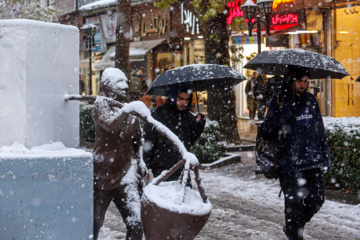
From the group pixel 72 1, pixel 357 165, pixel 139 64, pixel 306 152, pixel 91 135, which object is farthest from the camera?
pixel 72 1

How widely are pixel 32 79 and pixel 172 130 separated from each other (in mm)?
2319

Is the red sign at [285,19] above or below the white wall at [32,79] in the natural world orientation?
above

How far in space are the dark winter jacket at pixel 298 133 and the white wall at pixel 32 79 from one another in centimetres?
261

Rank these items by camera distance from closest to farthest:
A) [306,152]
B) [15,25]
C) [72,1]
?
[15,25]
[306,152]
[72,1]

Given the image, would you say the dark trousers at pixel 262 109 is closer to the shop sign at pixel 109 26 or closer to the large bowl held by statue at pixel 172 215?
the large bowl held by statue at pixel 172 215

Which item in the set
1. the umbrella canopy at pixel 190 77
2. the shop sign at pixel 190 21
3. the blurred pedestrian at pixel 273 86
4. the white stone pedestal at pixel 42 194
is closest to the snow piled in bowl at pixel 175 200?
the white stone pedestal at pixel 42 194

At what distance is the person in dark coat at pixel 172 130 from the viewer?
5.31 metres

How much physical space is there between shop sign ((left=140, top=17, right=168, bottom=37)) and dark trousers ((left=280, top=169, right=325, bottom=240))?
2195cm

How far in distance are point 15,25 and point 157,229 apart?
1.43 meters

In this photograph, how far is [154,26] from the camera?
90.5ft

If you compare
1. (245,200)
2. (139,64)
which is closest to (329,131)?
(245,200)

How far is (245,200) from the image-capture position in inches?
341

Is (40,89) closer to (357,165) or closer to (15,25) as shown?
(15,25)

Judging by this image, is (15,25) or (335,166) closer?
(15,25)
